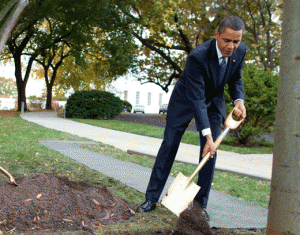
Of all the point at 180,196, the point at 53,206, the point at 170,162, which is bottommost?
the point at 53,206

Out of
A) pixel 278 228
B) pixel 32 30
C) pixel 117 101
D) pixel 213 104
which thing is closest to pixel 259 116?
pixel 213 104

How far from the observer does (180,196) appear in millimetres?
2727

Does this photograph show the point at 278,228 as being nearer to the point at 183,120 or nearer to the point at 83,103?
the point at 183,120

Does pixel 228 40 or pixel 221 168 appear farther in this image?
pixel 221 168

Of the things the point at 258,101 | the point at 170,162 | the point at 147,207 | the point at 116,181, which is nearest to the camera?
the point at 147,207

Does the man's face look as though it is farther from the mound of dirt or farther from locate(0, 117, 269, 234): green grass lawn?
the mound of dirt

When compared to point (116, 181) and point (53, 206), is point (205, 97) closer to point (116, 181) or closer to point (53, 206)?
point (53, 206)

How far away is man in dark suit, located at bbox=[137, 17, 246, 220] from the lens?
2.76m

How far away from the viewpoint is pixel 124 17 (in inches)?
859

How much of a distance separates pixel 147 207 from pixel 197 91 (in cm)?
116

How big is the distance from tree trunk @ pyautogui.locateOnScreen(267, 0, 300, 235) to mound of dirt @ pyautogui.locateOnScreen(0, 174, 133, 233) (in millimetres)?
1321

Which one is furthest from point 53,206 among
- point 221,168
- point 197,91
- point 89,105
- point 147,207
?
point 89,105

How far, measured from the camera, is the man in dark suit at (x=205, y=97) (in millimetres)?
2756

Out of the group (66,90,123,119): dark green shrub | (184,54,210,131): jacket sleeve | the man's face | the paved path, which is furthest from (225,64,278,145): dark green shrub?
(66,90,123,119): dark green shrub
